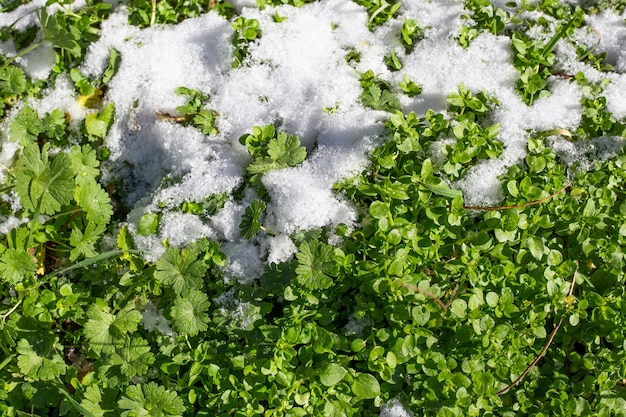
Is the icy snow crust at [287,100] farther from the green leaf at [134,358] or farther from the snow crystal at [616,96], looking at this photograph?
the green leaf at [134,358]

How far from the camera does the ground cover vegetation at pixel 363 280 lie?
235cm

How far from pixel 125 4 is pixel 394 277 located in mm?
2075

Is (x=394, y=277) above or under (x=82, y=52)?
under

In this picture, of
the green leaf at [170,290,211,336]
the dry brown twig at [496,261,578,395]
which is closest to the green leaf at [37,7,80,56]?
the green leaf at [170,290,211,336]

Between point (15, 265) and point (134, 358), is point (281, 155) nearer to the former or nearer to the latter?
point (134, 358)

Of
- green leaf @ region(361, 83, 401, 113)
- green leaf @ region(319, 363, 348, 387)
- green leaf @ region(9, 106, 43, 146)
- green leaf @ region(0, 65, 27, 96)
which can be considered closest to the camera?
green leaf @ region(319, 363, 348, 387)

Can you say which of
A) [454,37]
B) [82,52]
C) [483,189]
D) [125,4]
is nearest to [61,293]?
[82,52]

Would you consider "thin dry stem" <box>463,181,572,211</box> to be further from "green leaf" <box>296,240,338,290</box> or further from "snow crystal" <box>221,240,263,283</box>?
"snow crystal" <box>221,240,263,283</box>

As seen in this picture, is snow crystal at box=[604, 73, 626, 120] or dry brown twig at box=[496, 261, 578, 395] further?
snow crystal at box=[604, 73, 626, 120]

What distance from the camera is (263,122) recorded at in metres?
2.80

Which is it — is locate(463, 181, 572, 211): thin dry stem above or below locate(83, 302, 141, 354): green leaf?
above

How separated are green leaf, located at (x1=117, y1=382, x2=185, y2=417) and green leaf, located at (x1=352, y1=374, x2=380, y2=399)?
27.2 inches

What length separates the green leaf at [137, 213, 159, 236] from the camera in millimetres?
2627

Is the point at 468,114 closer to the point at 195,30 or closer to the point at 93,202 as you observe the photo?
the point at 195,30
